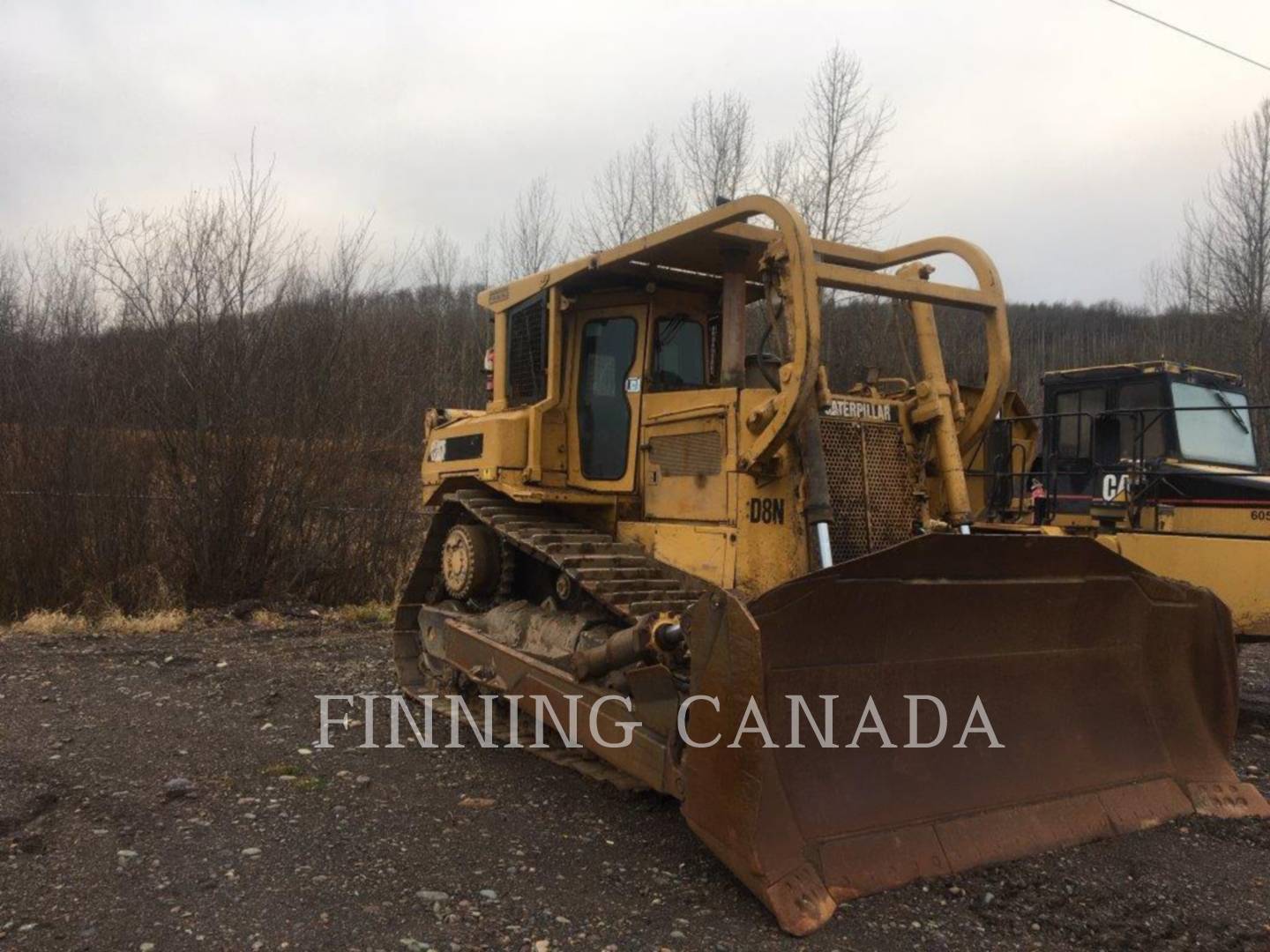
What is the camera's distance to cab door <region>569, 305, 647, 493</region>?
222 inches

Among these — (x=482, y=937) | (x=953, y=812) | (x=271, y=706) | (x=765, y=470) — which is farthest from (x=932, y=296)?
(x=271, y=706)

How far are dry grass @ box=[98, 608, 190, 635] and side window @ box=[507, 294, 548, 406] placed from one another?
5240 mm

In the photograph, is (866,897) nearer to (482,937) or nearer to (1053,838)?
(1053,838)

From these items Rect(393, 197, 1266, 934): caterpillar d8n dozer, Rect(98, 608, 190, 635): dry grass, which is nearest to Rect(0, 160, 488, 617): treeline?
Rect(98, 608, 190, 635): dry grass

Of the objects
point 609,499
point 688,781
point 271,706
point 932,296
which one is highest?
point 932,296

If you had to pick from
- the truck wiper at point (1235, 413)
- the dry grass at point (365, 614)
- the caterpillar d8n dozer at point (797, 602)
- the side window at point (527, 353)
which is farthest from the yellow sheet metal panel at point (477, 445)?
the truck wiper at point (1235, 413)

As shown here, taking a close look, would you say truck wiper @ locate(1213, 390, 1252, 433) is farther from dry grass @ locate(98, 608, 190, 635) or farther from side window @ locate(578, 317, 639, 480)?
dry grass @ locate(98, 608, 190, 635)

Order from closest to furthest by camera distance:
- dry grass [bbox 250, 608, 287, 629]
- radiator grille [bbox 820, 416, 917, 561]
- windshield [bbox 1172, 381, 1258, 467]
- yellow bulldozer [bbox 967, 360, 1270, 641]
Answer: radiator grille [bbox 820, 416, 917, 561] → yellow bulldozer [bbox 967, 360, 1270, 641] → windshield [bbox 1172, 381, 1258, 467] → dry grass [bbox 250, 608, 287, 629]

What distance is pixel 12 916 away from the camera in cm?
334

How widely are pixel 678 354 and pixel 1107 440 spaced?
20.4ft

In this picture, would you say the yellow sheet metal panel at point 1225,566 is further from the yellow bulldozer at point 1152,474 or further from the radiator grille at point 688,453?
the radiator grille at point 688,453

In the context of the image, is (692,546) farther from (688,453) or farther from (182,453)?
(182,453)

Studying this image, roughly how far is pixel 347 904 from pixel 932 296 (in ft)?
13.0

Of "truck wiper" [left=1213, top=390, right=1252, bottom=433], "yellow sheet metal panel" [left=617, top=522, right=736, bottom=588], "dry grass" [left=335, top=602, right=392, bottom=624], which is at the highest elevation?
"truck wiper" [left=1213, top=390, right=1252, bottom=433]
